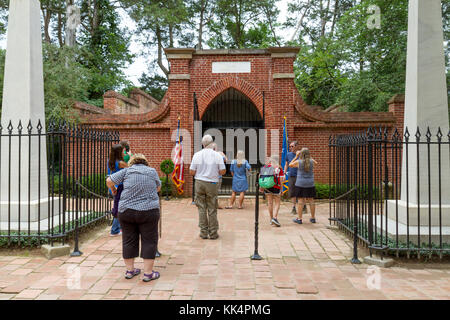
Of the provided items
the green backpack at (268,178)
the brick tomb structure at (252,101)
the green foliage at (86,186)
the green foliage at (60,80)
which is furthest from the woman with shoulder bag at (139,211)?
the green foliage at (60,80)

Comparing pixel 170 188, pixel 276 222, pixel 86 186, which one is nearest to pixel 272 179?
pixel 276 222

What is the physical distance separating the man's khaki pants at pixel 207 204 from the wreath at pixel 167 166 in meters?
4.93

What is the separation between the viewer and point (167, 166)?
11.0 metres

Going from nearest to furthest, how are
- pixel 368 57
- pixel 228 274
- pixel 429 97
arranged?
1. pixel 228 274
2. pixel 429 97
3. pixel 368 57

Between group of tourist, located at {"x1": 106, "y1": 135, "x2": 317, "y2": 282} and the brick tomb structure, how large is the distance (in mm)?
2847

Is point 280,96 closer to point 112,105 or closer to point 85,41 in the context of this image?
point 112,105

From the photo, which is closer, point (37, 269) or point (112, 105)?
point (37, 269)

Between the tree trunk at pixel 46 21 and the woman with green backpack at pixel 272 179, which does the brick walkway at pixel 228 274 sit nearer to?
the woman with green backpack at pixel 272 179

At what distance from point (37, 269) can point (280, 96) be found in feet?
28.9

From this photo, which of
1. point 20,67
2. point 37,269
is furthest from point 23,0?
point 37,269

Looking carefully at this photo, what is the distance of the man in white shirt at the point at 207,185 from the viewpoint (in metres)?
→ 6.18

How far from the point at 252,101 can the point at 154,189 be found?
7.99 m

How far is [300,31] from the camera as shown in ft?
79.5

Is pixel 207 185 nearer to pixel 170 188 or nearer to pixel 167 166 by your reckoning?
pixel 167 166
